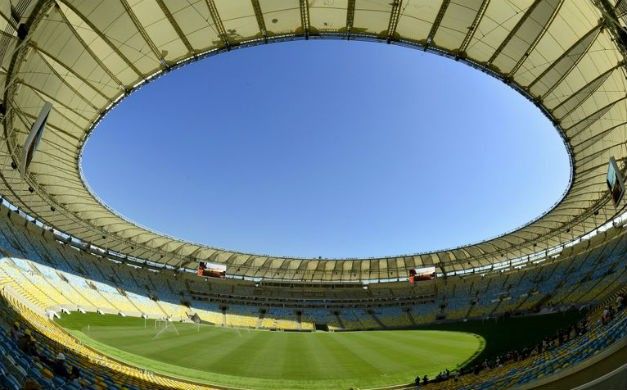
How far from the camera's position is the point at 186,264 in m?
59.7

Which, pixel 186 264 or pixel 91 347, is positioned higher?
Answer: pixel 186 264

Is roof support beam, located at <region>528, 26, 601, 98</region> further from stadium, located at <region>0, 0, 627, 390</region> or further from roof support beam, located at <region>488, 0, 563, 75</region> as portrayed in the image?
roof support beam, located at <region>488, 0, 563, 75</region>

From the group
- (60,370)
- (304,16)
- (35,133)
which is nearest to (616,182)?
(304,16)

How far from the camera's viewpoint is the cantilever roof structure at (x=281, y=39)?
68.0 ft

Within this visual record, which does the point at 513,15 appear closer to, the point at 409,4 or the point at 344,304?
the point at 409,4

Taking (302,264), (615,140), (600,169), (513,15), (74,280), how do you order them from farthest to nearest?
1. (302,264)
2. (74,280)
3. (600,169)
4. (615,140)
5. (513,15)

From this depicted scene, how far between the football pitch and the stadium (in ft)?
0.71

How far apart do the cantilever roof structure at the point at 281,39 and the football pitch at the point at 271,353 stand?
13.9 metres

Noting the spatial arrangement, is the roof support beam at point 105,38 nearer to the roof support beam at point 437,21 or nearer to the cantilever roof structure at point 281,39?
the cantilever roof structure at point 281,39

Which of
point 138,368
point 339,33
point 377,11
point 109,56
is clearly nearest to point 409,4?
point 377,11

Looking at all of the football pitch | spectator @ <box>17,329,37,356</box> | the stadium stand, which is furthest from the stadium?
the stadium stand

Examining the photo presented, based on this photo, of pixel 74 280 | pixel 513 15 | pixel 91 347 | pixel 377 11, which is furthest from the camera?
pixel 74 280

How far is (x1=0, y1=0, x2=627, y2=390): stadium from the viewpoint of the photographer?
18750 mm

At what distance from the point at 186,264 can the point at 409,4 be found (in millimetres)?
48293
